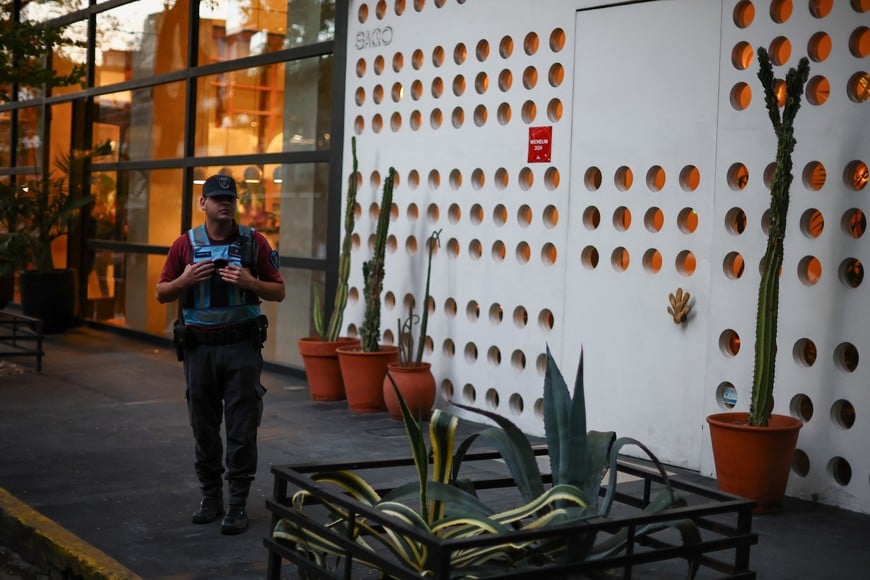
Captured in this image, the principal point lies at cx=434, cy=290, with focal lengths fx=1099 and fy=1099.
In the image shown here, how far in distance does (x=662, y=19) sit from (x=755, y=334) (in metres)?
2.34

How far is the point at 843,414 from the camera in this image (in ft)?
21.8

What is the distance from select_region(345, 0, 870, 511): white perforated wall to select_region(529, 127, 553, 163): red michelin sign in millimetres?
51

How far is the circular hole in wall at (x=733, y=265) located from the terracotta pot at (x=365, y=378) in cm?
330

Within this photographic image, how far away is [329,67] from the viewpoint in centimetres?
1127

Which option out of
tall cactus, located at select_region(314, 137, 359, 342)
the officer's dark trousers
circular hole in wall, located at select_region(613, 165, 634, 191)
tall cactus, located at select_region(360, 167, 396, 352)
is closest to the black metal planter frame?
the officer's dark trousers

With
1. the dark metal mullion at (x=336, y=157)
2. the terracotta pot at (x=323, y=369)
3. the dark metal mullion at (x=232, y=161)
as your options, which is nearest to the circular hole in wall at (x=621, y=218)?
the terracotta pot at (x=323, y=369)

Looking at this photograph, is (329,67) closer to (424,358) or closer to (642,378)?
(424,358)

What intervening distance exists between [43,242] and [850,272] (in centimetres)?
1173

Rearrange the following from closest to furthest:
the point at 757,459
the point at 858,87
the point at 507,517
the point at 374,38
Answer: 1. the point at 507,517
2. the point at 757,459
3. the point at 858,87
4. the point at 374,38

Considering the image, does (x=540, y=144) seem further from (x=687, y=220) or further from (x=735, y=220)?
(x=735, y=220)

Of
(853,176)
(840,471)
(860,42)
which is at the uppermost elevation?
(860,42)

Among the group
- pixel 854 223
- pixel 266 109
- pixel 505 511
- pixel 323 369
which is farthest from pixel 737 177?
pixel 266 109

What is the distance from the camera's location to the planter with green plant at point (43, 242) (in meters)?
15.1

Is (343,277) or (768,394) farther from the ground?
(343,277)
